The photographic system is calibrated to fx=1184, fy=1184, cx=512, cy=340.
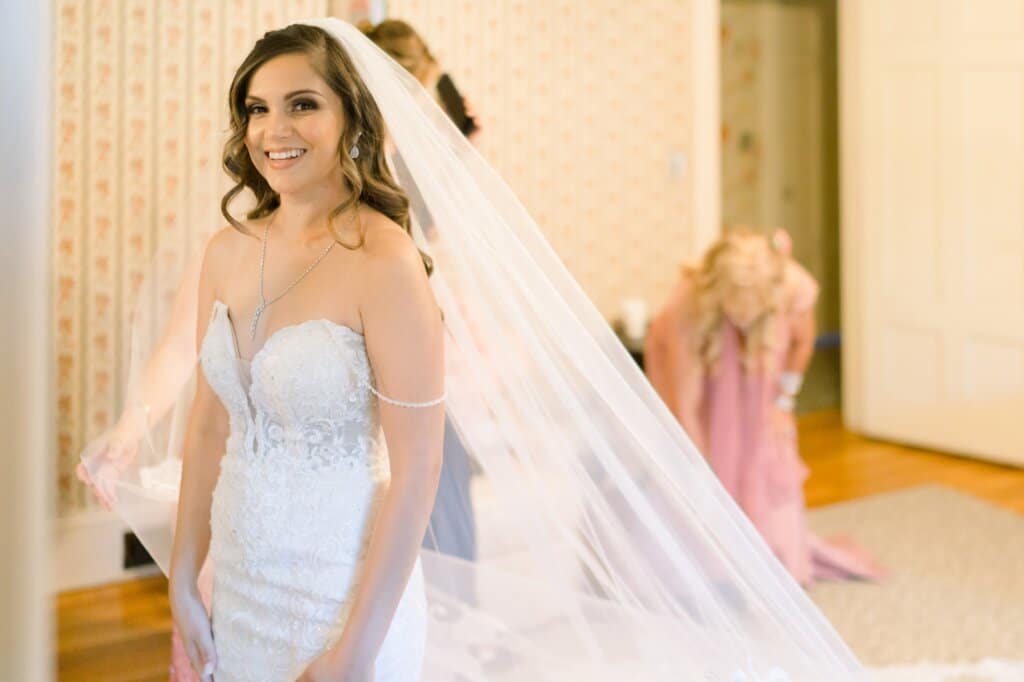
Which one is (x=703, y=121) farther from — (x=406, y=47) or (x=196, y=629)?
(x=196, y=629)

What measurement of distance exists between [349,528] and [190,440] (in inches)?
11.0

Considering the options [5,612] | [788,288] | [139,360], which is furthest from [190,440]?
[788,288]

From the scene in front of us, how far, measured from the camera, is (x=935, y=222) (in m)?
5.27

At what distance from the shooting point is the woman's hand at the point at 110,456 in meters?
1.89

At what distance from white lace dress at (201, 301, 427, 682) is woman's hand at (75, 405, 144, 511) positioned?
0.54 m

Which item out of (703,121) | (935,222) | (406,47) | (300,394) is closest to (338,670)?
(300,394)

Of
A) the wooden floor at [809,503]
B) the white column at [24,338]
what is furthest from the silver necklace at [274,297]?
the wooden floor at [809,503]

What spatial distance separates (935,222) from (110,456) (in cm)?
426

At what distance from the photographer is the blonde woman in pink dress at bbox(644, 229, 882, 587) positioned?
3.49 m

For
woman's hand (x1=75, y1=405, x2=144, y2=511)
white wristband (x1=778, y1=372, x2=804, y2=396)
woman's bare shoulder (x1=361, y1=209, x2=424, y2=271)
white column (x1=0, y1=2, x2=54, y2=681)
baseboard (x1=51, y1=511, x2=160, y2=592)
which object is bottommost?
baseboard (x1=51, y1=511, x2=160, y2=592)

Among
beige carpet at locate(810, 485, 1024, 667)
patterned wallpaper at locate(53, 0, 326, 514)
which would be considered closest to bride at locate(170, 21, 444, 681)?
beige carpet at locate(810, 485, 1024, 667)

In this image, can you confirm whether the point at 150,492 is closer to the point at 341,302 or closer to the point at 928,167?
the point at 341,302

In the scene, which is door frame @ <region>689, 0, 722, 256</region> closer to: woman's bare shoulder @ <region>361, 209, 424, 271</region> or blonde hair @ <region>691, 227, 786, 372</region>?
blonde hair @ <region>691, 227, 786, 372</region>

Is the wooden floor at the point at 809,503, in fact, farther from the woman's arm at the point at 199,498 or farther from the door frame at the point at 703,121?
the woman's arm at the point at 199,498
